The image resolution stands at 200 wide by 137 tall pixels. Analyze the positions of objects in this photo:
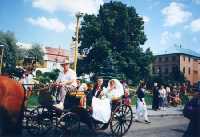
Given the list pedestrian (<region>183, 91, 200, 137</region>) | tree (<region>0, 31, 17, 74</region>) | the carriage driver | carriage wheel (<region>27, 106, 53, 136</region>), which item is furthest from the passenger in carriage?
tree (<region>0, 31, 17, 74</region>)

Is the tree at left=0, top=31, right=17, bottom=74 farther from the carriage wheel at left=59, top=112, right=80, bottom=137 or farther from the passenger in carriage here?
the carriage wheel at left=59, top=112, right=80, bottom=137

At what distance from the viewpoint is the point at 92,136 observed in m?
9.66

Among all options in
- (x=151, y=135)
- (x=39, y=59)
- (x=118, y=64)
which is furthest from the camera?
(x=39, y=59)

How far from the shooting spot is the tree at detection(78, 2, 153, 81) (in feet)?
139

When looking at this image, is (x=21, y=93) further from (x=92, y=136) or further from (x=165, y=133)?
(x=165, y=133)

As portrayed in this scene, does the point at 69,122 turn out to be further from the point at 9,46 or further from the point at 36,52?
the point at 36,52

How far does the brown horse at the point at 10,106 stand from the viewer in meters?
8.05

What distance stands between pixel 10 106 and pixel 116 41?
36.8 meters

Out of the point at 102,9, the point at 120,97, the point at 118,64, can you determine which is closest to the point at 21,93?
the point at 120,97

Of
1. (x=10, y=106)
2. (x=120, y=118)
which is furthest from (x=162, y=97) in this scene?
(x=10, y=106)

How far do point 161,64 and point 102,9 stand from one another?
4379 centimetres

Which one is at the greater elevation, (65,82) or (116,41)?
(116,41)

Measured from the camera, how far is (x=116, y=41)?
145 feet

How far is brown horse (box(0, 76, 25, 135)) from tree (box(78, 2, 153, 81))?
3297 cm
